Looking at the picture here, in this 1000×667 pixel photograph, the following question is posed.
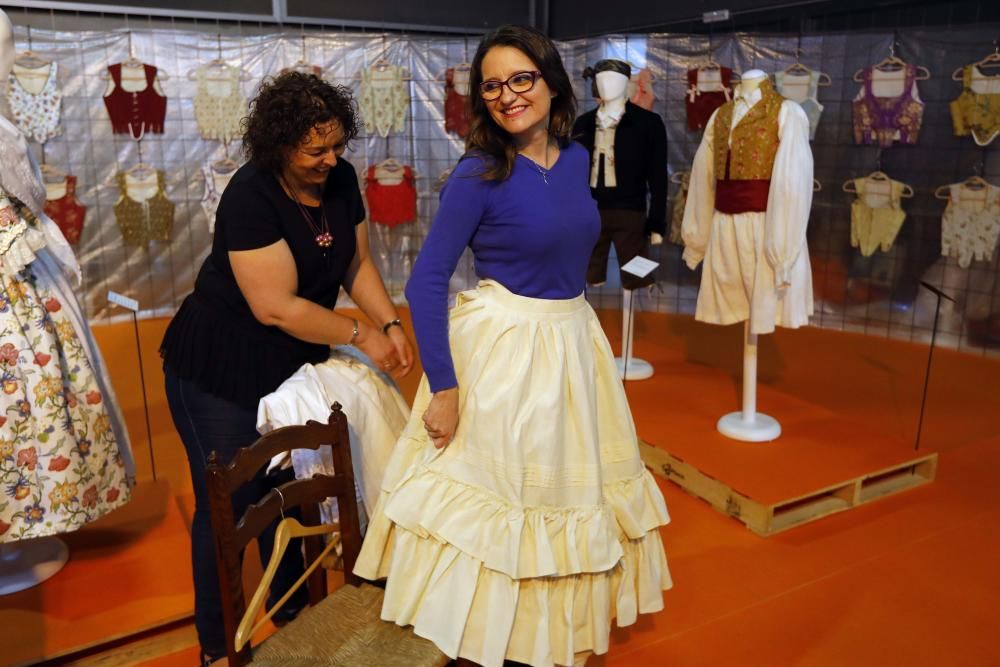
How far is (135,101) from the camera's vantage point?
5113 millimetres

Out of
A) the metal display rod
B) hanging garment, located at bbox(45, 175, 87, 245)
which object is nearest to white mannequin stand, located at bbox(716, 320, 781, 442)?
the metal display rod

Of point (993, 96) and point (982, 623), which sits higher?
point (993, 96)

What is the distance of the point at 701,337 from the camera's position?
509cm

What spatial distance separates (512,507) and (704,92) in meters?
3.80

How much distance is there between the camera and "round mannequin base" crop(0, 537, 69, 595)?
2455 mm

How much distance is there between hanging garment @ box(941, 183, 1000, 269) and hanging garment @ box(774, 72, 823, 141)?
2.70 feet

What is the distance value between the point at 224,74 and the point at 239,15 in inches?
18.5

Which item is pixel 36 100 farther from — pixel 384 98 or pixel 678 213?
pixel 678 213

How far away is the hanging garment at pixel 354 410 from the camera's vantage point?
6.07 ft

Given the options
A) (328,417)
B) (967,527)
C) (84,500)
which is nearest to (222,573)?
(328,417)

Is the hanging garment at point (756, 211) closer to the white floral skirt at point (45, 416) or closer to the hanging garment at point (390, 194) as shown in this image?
the white floral skirt at point (45, 416)

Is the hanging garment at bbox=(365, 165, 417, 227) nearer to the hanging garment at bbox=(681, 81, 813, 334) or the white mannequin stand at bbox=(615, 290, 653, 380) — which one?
the white mannequin stand at bbox=(615, 290, 653, 380)

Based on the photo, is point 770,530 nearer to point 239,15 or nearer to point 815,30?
point 815,30

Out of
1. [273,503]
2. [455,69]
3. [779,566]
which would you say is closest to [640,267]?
[779,566]
